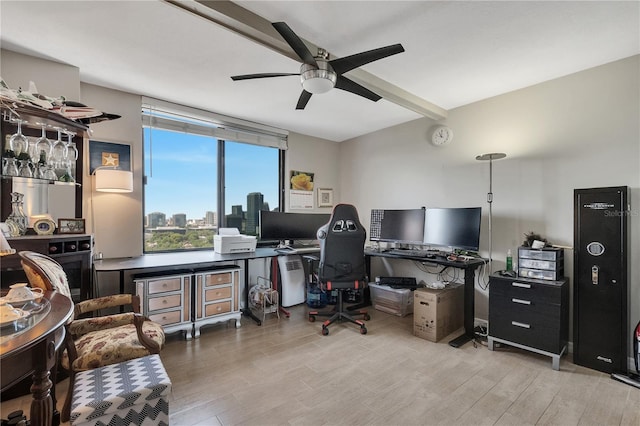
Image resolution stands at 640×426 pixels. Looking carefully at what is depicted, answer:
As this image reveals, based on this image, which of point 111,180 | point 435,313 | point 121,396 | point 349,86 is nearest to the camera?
point 121,396

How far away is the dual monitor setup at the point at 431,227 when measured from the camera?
3.04 m

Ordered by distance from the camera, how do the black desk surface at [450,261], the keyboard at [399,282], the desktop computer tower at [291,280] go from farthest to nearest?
the desktop computer tower at [291,280] < the keyboard at [399,282] < the black desk surface at [450,261]

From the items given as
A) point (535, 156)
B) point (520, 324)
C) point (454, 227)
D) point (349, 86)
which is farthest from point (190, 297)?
point (535, 156)

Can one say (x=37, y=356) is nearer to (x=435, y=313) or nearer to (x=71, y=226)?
(x=71, y=226)

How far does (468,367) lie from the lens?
7.82ft

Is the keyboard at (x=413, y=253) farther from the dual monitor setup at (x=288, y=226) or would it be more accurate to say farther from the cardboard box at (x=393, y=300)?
the dual monitor setup at (x=288, y=226)

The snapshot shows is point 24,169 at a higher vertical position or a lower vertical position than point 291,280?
higher

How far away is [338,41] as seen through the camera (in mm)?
2170

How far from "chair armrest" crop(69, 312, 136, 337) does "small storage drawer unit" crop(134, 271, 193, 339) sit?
28.2 inches

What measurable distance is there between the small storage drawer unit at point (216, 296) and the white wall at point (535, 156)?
2.31 m

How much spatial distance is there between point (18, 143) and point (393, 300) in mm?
3793

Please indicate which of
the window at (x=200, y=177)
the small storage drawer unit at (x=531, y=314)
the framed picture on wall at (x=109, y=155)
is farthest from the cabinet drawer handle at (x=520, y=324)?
the framed picture on wall at (x=109, y=155)

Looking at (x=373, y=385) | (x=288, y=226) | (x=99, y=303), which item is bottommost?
(x=373, y=385)

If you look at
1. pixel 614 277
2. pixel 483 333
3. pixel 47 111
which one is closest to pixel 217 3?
pixel 47 111
